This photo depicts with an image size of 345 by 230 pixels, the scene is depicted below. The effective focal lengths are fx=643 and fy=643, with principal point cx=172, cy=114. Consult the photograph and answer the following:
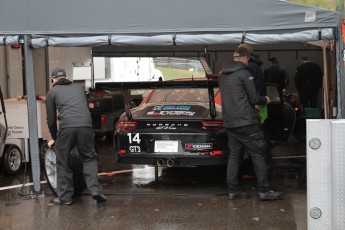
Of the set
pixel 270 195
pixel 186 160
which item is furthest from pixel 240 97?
pixel 270 195

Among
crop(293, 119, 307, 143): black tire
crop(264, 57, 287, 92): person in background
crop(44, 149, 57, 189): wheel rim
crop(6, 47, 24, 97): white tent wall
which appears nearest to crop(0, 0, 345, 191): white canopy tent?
crop(44, 149, 57, 189): wheel rim

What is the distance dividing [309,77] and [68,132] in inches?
360

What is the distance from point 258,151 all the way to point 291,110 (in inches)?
206

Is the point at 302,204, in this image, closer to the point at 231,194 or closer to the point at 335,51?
the point at 231,194

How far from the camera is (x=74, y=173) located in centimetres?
833

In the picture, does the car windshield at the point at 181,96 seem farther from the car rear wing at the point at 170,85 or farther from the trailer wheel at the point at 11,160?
the trailer wheel at the point at 11,160

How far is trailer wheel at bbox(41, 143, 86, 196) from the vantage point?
325 inches

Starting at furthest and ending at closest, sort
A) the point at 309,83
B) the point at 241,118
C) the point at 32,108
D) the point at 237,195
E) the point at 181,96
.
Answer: the point at 309,83 → the point at 181,96 → the point at 32,108 → the point at 237,195 → the point at 241,118

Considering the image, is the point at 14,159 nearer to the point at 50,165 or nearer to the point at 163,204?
the point at 50,165

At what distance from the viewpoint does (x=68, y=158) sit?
26.4 ft

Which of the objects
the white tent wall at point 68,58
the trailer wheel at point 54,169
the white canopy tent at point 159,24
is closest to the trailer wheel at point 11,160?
the trailer wheel at point 54,169

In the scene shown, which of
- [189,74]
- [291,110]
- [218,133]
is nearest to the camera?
[218,133]

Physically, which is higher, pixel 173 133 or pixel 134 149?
pixel 173 133

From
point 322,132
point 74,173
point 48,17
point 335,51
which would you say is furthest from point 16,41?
point 322,132
